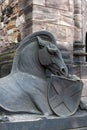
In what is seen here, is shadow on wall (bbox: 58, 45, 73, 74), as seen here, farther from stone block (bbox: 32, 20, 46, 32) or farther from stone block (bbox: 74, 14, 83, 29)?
stone block (bbox: 74, 14, 83, 29)

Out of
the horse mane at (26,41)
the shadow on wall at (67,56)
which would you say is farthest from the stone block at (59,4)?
the horse mane at (26,41)

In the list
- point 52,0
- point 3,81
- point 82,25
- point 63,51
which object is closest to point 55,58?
point 3,81

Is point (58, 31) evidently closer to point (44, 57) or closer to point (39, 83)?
point (44, 57)

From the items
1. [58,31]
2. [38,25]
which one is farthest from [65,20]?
[38,25]

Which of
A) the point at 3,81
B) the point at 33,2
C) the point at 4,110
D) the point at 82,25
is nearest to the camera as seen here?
the point at 4,110

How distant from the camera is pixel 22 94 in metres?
2.89

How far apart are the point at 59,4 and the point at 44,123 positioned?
2.60 m

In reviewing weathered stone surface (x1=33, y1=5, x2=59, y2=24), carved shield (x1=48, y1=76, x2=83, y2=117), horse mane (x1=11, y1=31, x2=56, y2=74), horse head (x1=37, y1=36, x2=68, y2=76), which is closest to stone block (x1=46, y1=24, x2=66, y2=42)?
weathered stone surface (x1=33, y1=5, x2=59, y2=24)

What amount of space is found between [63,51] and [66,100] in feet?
5.60

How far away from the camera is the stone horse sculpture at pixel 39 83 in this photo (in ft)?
9.46

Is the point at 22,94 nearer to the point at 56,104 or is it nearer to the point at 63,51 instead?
the point at 56,104

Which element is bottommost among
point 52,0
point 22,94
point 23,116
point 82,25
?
point 23,116

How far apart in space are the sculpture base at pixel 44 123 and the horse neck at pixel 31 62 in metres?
0.52

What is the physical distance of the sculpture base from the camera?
2.59 m
